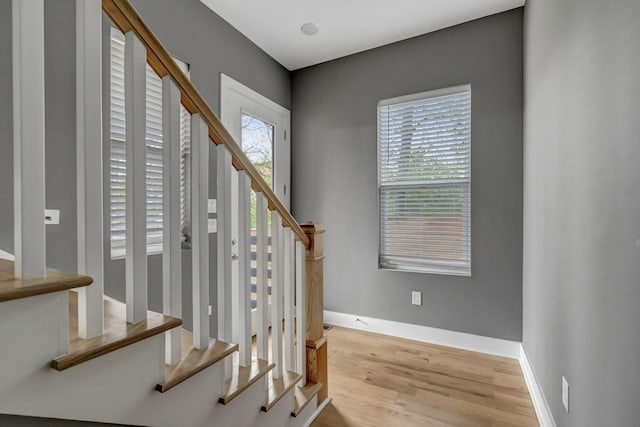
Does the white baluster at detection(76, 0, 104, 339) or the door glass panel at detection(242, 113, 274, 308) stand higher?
the door glass panel at detection(242, 113, 274, 308)

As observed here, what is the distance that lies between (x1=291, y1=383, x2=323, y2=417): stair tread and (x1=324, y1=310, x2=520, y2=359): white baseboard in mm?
1325

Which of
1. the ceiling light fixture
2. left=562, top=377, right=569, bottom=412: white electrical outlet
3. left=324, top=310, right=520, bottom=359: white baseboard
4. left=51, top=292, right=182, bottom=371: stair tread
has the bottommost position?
left=324, top=310, right=520, bottom=359: white baseboard

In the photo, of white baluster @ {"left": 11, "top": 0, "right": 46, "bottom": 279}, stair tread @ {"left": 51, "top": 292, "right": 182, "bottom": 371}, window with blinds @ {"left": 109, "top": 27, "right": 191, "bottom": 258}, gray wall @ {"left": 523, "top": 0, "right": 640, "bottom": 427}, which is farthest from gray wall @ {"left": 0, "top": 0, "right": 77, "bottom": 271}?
gray wall @ {"left": 523, "top": 0, "right": 640, "bottom": 427}

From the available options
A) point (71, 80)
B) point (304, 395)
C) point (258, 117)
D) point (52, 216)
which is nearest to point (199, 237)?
point (52, 216)

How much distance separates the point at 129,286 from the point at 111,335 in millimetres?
146

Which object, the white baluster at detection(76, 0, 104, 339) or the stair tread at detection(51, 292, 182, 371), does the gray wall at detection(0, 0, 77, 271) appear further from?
the white baluster at detection(76, 0, 104, 339)

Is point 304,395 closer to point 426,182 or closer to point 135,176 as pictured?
point 135,176

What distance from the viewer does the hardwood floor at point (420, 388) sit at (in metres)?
1.80

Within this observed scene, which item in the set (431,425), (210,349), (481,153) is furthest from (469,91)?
(210,349)

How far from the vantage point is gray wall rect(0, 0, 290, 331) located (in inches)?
55.7

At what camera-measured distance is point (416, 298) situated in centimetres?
287

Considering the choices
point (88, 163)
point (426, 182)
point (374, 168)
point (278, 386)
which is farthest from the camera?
point (374, 168)

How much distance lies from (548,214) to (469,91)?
1468 mm

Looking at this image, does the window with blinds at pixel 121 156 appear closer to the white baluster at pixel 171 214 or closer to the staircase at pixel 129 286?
the staircase at pixel 129 286
